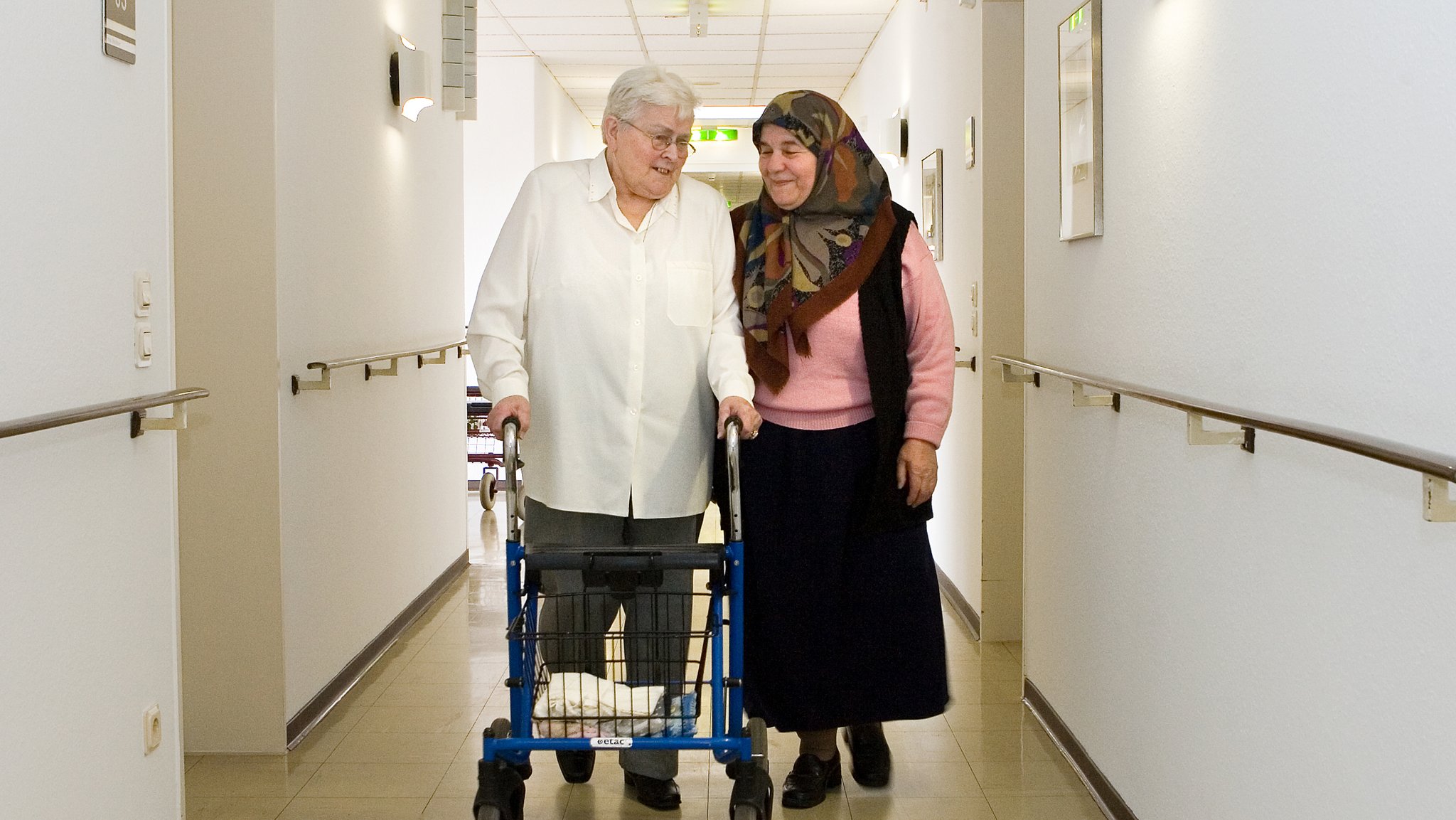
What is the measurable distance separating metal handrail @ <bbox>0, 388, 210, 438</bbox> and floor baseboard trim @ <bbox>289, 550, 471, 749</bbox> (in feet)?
4.69

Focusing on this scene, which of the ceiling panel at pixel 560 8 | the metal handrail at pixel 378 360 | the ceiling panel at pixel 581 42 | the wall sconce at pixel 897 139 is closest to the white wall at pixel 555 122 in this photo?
the ceiling panel at pixel 581 42

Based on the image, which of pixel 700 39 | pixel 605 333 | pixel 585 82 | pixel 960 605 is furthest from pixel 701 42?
pixel 605 333

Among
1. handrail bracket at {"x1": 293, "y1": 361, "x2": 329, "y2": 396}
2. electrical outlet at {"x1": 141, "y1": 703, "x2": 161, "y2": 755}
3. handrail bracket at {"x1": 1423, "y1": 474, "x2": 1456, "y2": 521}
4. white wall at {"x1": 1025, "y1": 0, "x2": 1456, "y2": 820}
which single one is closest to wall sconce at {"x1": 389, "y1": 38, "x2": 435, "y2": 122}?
handrail bracket at {"x1": 293, "y1": 361, "x2": 329, "y2": 396}

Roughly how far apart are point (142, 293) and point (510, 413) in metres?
0.73

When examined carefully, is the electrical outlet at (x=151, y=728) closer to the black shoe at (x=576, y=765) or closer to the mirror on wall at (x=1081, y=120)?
the black shoe at (x=576, y=765)

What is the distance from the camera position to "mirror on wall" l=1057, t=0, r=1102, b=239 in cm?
320

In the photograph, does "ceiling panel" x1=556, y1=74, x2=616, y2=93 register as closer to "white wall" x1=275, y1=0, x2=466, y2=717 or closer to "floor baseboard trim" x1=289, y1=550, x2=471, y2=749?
"white wall" x1=275, y1=0, x2=466, y2=717

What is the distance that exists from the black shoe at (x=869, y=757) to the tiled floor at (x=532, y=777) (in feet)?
0.09

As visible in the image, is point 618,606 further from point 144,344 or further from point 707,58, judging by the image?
point 707,58

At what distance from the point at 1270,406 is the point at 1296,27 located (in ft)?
1.95

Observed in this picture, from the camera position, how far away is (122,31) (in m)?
2.35

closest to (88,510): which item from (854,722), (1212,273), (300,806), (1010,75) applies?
(300,806)

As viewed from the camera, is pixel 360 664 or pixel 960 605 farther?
pixel 960 605

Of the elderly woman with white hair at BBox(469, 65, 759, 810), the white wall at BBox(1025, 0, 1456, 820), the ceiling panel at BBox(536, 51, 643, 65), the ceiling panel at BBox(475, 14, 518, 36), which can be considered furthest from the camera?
the ceiling panel at BBox(536, 51, 643, 65)
